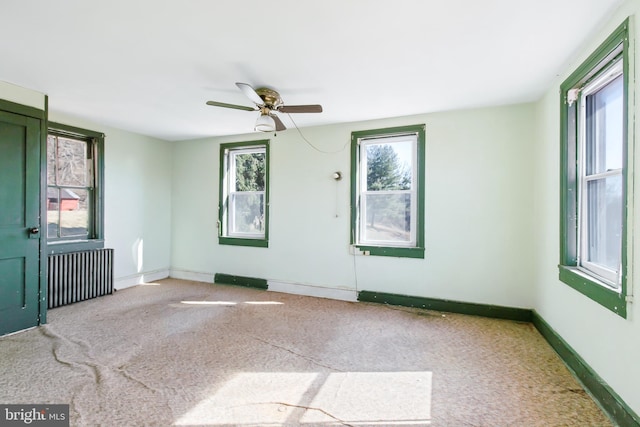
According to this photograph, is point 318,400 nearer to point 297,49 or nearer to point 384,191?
point 297,49

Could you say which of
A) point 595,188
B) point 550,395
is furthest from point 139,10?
point 550,395

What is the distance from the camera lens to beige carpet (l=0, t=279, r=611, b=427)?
1.96m

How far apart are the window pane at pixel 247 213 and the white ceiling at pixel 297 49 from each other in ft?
6.09

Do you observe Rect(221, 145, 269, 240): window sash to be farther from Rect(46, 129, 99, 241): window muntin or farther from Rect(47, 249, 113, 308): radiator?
Rect(46, 129, 99, 241): window muntin

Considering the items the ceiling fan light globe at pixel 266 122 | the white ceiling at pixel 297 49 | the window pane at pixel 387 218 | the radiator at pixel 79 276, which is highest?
the white ceiling at pixel 297 49

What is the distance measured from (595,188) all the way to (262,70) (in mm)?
2871

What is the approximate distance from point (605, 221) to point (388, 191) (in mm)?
2320

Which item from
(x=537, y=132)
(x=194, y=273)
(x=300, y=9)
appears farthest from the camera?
Result: (x=194, y=273)

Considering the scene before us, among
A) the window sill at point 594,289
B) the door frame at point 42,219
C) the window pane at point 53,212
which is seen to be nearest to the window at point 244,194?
the window pane at point 53,212

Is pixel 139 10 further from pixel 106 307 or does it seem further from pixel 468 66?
pixel 106 307

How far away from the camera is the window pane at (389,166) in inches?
164

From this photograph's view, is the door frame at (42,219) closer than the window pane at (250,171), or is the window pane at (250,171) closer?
the door frame at (42,219)

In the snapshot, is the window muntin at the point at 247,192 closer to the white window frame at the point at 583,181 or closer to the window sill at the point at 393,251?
the window sill at the point at 393,251

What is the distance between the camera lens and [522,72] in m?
2.78
